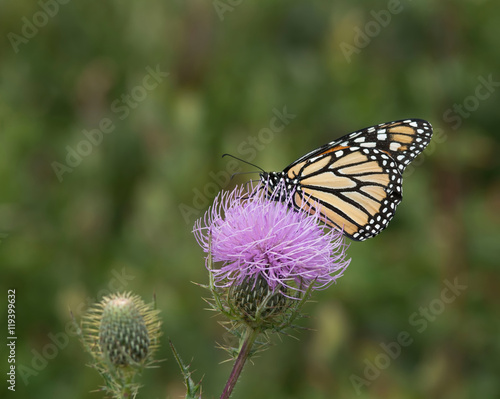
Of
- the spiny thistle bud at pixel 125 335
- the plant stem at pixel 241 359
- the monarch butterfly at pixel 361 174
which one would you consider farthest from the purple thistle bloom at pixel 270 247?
the monarch butterfly at pixel 361 174

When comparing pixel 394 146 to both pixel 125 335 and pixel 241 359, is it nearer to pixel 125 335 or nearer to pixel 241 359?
pixel 241 359

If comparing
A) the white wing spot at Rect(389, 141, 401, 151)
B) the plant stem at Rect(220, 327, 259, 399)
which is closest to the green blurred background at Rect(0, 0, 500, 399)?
the white wing spot at Rect(389, 141, 401, 151)

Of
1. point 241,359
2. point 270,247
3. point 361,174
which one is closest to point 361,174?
point 361,174

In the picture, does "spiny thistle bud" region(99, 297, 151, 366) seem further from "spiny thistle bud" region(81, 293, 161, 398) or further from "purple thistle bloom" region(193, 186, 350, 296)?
"purple thistle bloom" region(193, 186, 350, 296)

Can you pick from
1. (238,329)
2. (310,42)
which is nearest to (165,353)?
(238,329)

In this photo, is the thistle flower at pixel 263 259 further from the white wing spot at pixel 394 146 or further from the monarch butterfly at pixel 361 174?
the white wing spot at pixel 394 146
